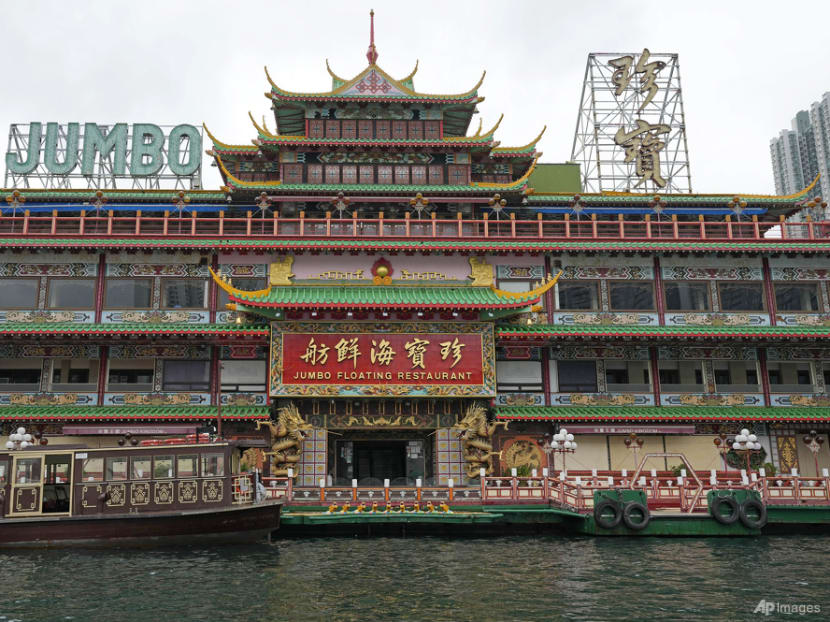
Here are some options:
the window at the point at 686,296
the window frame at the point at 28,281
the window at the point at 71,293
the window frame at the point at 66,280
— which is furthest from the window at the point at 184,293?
the window at the point at 686,296

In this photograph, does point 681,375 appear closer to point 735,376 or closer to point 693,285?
point 735,376

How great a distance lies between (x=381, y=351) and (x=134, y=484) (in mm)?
11618

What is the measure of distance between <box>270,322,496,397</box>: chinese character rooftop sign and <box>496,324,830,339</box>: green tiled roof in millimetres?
1660

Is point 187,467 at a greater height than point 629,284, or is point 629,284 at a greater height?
point 629,284

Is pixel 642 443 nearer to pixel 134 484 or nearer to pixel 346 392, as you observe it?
pixel 346 392

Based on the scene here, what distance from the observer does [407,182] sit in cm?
3819

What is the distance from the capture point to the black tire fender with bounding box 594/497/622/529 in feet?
79.9

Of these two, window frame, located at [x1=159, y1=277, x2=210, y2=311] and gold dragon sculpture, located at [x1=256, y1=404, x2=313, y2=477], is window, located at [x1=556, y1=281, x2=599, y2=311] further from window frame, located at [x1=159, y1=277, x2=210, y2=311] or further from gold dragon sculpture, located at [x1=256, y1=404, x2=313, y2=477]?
window frame, located at [x1=159, y1=277, x2=210, y2=311]

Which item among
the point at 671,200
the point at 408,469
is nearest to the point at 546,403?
the point at 408,469

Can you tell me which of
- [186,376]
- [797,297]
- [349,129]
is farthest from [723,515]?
[349,129]

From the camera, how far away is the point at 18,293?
33094mm

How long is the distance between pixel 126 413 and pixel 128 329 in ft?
11.4

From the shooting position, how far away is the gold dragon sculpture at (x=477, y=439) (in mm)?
29938

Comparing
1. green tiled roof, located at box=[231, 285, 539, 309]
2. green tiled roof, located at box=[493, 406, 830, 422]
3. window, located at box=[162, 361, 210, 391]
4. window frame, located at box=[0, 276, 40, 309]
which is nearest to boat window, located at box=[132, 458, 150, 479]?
green tiled roof, located at box=[231, 285, 539, 309]
